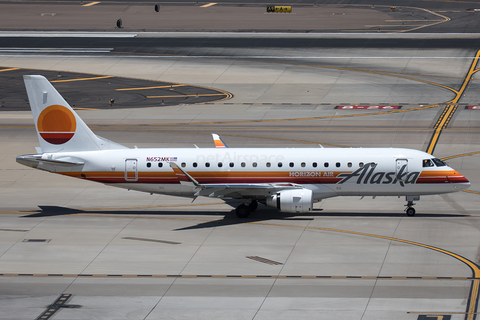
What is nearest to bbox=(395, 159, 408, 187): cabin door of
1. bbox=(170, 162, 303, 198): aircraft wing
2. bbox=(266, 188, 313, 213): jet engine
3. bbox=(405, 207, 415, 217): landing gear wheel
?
bbox=(405, 207, 415, 217): landing gear wheel

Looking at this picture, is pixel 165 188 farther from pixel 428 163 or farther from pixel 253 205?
pixel 428 163

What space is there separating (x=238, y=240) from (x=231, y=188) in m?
4.00

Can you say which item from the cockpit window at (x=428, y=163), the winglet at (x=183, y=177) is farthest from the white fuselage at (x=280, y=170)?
the winglet at (x=183, y=177)

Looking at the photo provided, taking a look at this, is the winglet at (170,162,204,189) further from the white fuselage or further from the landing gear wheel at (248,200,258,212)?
the landing gear wheel at (248,200,258,212)

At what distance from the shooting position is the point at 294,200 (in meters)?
42.2

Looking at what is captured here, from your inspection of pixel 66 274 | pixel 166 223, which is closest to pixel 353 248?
pixel 166 223

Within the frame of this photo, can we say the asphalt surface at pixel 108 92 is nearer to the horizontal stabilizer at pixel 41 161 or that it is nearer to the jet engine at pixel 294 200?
the horizontal stabilizer at pixel 41 161

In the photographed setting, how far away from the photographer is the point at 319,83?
84250 millimetres

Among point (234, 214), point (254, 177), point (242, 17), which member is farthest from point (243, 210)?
point (242, 17)

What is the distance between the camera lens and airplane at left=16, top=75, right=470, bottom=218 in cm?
4309

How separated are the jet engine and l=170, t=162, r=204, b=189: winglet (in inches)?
191

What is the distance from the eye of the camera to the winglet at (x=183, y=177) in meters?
41.2

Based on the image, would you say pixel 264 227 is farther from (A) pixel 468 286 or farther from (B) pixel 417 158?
(A) pixel 468 286

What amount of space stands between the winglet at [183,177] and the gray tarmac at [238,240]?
271 centimetres
